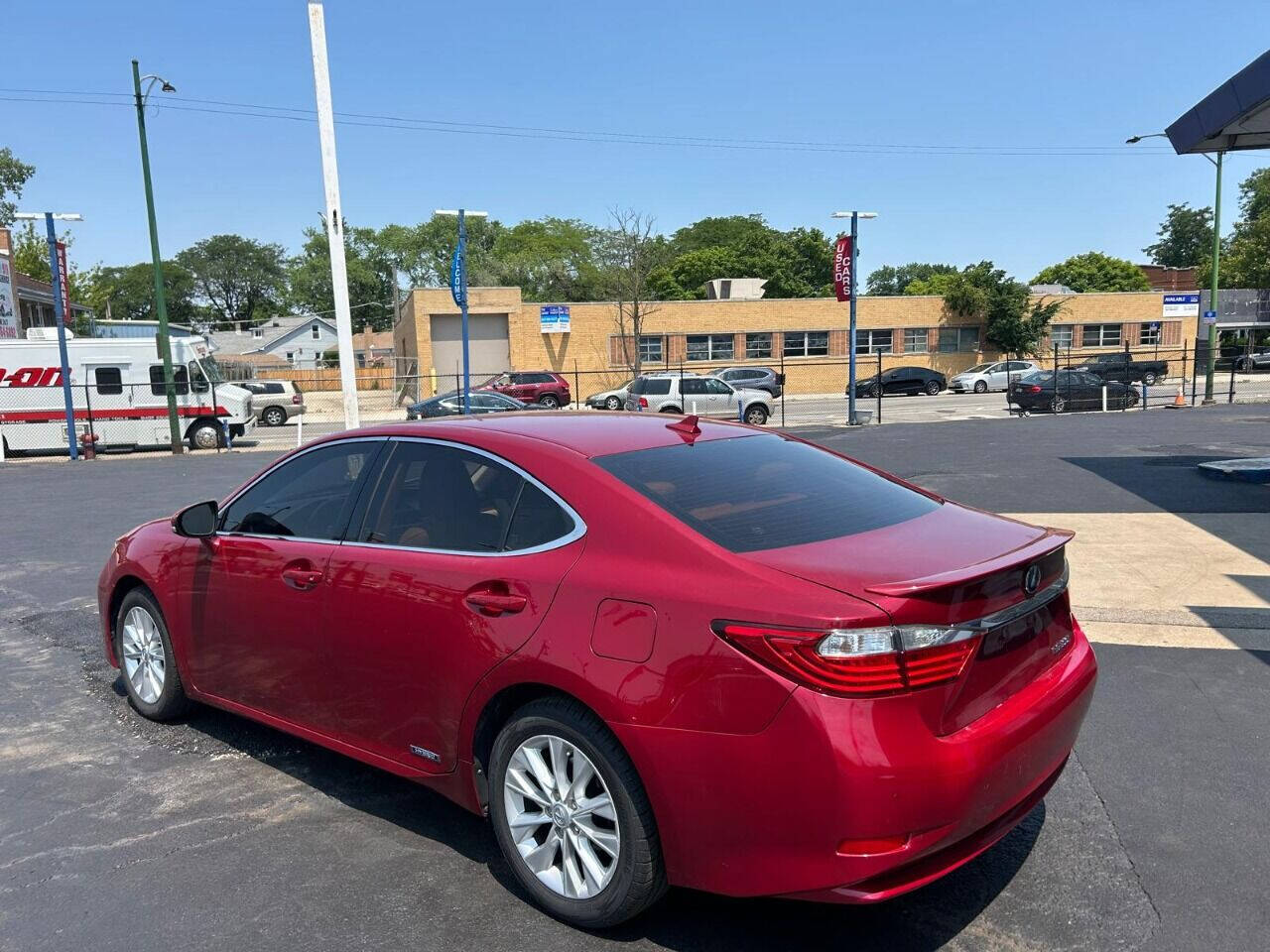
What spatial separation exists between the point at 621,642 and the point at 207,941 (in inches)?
65.7

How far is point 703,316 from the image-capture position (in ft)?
163

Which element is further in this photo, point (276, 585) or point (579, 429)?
point (276, 585)

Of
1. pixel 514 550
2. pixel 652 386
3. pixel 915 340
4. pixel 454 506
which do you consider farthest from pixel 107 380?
pixel 915 340

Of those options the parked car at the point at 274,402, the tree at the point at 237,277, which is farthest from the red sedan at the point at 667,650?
the tree at the point at 237,277

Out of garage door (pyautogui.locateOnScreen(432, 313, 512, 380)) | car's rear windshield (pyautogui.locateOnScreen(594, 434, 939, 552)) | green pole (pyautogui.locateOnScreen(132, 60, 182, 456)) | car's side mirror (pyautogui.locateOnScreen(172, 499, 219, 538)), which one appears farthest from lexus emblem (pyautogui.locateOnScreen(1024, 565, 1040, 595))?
garage door (pyautogui.locateOnScreen(432, 313, 512, 380))

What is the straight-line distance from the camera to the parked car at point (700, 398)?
29734 mm

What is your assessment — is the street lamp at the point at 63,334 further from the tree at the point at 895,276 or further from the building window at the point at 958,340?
the tree at the point at 895,276

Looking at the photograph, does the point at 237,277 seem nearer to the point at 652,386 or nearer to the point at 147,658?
the point at 652,386

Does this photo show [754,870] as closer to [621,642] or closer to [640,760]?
[640,760]

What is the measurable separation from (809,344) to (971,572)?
49.5 meters

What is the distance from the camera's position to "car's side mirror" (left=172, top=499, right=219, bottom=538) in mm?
4488

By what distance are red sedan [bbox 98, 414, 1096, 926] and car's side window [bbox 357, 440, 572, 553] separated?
0.04 feet

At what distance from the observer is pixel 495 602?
3227 mm

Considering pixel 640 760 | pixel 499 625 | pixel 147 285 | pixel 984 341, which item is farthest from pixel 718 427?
pixel 147 285
